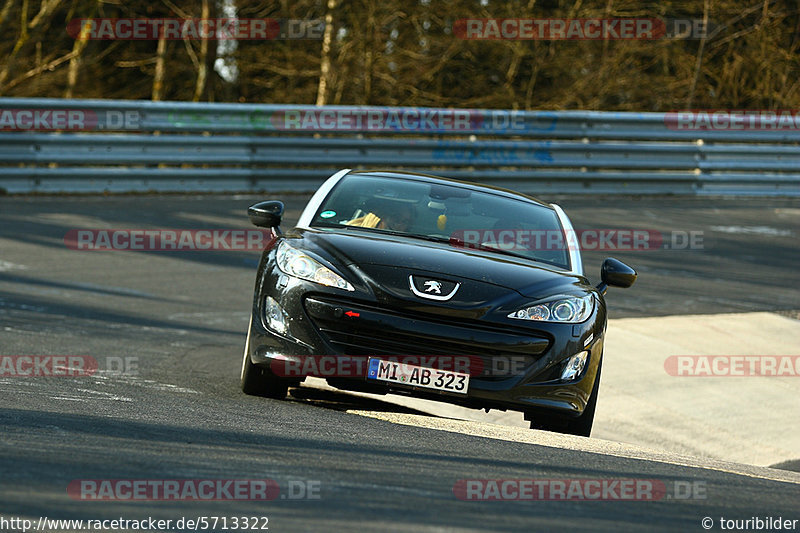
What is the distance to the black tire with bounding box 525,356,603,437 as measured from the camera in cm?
659

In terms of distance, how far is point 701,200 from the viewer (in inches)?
764

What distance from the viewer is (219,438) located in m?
5.18

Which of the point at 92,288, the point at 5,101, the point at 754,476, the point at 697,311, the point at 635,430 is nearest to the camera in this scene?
the point at 754,476

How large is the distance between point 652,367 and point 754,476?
3466 mm

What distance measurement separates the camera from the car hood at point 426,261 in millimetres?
6355

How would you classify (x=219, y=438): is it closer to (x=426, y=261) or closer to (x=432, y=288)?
(x=432, y=288)

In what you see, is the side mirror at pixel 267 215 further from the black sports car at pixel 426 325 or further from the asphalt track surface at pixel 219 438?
the asphalt track surface at pixel 219 438

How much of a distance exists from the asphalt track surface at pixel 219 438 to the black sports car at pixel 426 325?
255 millimetres

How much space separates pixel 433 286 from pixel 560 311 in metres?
0.74

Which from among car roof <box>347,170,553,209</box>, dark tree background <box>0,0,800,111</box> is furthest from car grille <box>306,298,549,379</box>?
dark tree background <box>0,0,800,111</box>

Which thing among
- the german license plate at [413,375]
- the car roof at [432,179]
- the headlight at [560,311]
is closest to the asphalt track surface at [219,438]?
the german license plate at [413,375]

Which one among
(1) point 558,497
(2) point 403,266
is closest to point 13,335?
(2) point 403,266

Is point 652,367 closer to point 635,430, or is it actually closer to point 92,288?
point 635,430

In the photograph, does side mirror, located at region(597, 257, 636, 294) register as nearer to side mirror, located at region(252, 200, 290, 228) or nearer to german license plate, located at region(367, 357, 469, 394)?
german license plate, located at region(367, 357, 469, 394)
